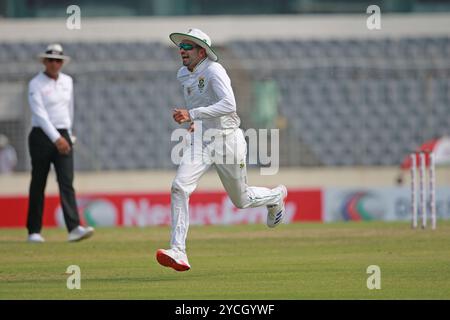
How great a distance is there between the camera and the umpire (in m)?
13.9

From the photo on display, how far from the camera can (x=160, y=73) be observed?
22.1 metres

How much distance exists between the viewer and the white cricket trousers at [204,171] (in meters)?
10.0

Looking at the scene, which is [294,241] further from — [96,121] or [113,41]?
[113,41]

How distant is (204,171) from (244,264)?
3.99ft

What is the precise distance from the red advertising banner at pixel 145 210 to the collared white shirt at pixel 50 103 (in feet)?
16.9

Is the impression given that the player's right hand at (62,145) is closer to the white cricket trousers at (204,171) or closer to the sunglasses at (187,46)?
the white cricket trousers at (204,171)

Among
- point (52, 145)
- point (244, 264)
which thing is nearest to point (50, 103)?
point (52, 145)

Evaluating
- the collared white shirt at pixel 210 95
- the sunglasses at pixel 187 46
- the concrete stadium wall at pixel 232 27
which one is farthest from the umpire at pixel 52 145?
the concrete stadium wall at pixel 232 27

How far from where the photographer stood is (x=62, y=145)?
45.2ft

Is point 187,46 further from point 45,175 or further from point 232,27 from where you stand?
point 232,27

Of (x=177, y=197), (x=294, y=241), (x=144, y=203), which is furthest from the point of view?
(x=144, y=203)

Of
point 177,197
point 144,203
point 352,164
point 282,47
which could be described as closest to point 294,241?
point 177,197
